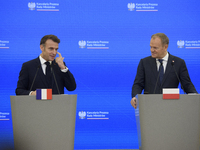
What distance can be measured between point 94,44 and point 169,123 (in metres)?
2.31

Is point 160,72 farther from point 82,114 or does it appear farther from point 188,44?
point 82,114

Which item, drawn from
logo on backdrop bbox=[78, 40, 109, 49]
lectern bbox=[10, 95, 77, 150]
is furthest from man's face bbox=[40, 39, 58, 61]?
logo on backdrop bbox=[78, 40, 109, 49]

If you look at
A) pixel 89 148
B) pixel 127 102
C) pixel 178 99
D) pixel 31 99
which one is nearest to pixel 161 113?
pixel 178 99

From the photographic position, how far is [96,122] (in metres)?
4.08

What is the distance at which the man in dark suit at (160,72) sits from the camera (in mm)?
2826

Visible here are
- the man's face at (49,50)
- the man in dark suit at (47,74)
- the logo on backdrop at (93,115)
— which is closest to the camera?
the man in dark suit at (47,74)

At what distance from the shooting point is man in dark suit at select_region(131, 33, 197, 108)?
9.27ft

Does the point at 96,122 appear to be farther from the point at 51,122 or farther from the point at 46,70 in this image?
the point at 51,122

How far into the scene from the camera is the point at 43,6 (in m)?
4.12

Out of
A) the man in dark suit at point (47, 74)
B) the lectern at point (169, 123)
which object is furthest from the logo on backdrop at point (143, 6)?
the lectern at point (169, 123)

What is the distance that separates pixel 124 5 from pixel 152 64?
1.58 m

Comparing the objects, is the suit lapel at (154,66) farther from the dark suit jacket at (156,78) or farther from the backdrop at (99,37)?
the backdrop at (99,37)

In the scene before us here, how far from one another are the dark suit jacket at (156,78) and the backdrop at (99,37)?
1.22 metres

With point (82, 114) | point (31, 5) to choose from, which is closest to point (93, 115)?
point (82, 114)
